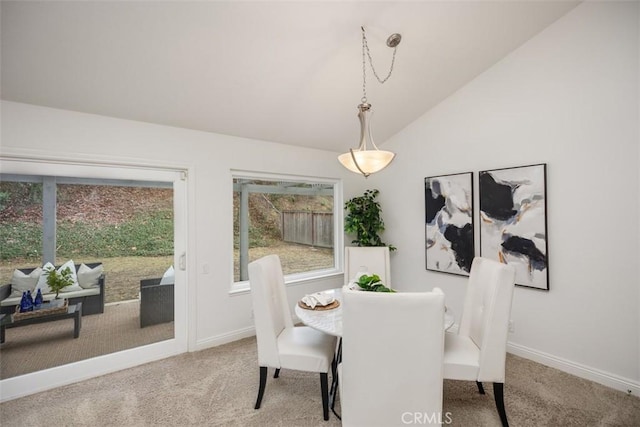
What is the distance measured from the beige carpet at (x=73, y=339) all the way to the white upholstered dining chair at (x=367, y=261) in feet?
6.44

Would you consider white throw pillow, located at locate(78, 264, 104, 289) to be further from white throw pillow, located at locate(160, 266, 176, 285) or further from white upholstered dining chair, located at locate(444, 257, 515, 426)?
white upholstered dining chair, located at locate(444, 257, 515, 426)

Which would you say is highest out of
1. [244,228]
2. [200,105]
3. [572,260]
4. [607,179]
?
[200,105]

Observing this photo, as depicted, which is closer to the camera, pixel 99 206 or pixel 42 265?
pixel 42 265

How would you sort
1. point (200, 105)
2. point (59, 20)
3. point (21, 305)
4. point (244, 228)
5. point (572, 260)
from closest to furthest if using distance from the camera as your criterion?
point (59, 20), point (21, 305), point (572, 260), point (200, 105), point (244, 228)

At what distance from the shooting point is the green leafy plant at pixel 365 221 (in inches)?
160

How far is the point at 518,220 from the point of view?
288 centimetres

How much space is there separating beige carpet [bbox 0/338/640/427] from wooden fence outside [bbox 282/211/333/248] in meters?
1.81

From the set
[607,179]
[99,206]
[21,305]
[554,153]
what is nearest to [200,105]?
[99,206]

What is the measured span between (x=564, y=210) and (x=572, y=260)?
0.45 metres

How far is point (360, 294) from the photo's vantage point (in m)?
1.38

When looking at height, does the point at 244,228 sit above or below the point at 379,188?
below

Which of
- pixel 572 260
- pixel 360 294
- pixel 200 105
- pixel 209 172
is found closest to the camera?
pixel 360 294

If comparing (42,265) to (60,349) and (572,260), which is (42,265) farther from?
(572,260)

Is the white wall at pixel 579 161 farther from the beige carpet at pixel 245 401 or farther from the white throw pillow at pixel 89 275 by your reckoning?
the white throw pillow at pixel 89 275
